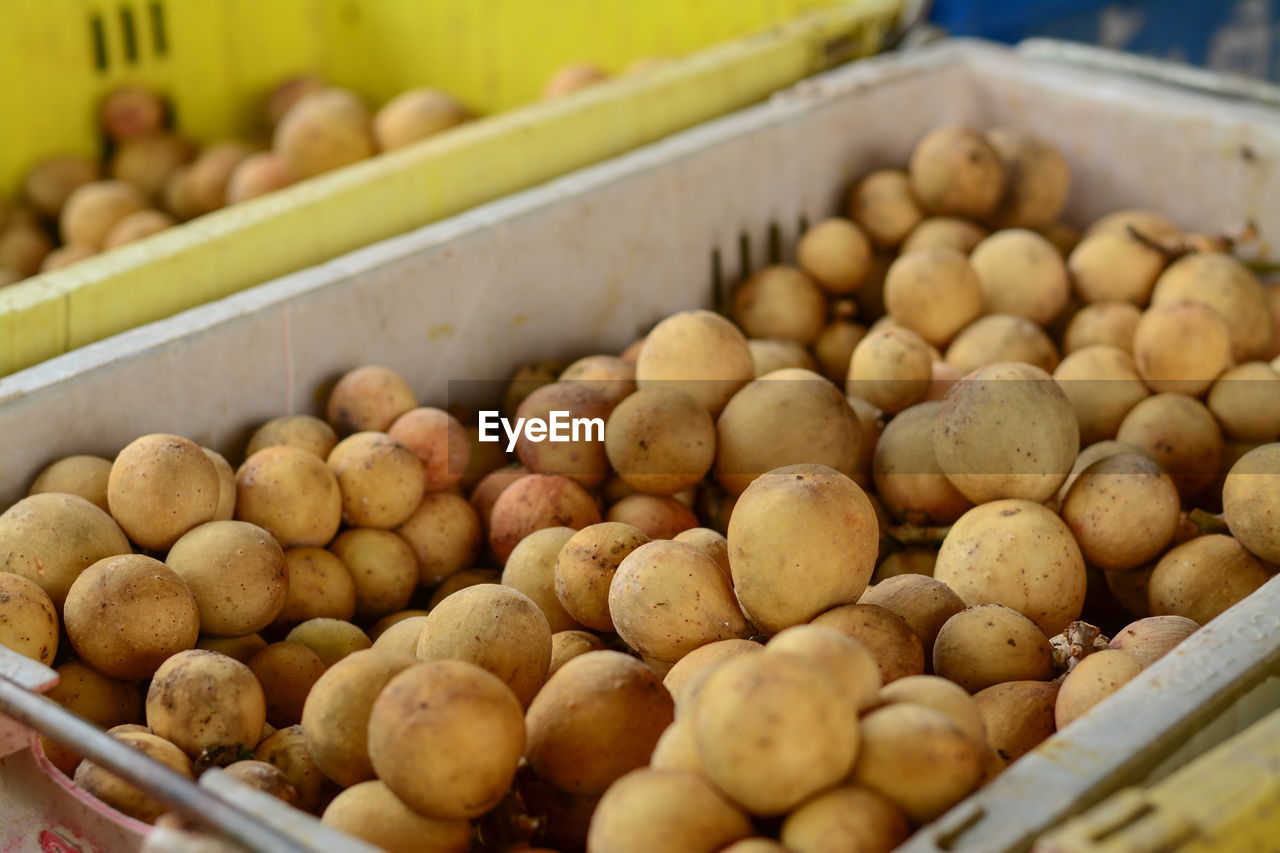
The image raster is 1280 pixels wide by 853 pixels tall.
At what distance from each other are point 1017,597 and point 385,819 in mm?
948

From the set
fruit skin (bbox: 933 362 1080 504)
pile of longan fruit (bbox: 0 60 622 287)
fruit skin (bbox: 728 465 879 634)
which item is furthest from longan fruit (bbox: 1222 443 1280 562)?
pile of longan fruit (bbox: 0 60 622 287)

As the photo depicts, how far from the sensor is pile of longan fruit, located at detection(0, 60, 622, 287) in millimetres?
3404

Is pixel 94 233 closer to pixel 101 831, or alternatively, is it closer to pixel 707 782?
pixel 101 831

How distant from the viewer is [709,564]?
1716mm

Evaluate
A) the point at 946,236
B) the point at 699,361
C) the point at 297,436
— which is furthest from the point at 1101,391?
the point at 297,436

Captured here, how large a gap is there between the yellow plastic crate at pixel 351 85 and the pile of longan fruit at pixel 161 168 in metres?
0.11

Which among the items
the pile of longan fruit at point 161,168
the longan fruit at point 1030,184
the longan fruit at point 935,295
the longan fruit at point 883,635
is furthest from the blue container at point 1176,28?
the longan fruit at point 883,635

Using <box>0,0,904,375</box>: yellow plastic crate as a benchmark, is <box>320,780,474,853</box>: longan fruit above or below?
below

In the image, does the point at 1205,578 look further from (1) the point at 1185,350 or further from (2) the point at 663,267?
(2) the point at 663,267

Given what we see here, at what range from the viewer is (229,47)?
4176 millimetres

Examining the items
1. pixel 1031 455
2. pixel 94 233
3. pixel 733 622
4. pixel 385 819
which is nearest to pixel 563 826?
pixel 385 819

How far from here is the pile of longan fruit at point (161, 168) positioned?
3.40m

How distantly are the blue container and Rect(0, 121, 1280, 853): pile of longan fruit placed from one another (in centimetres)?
150

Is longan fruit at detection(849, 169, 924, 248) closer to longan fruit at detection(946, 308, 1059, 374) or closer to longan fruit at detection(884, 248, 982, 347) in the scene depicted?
longan fruit at detection(884, 248, 982, 347)
